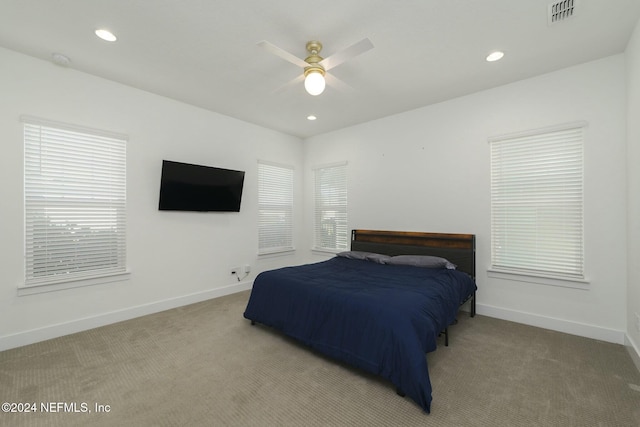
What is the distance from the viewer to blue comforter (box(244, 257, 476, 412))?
1.93 m

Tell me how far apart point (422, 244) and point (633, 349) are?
212cm

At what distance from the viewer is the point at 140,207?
3.48 m

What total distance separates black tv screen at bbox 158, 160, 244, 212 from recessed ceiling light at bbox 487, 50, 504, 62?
3.47m

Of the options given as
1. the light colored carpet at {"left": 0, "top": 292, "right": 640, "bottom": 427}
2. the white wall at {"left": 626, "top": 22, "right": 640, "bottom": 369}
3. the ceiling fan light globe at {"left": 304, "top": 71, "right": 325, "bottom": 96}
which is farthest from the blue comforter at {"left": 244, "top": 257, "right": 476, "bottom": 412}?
the ceiling fan light globe at {"left": 304, "top": 71, "right": 325, "bottom": 96}

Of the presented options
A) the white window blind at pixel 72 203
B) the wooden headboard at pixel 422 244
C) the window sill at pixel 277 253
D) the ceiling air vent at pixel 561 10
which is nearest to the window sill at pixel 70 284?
the white window blind at pixel 72 203

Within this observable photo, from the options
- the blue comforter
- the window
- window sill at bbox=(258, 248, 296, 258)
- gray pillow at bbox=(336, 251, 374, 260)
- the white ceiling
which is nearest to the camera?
the blue comforter

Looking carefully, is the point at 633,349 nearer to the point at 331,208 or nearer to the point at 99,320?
the point at 331,208

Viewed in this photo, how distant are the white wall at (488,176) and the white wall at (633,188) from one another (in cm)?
16

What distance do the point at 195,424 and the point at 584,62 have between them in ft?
15.3

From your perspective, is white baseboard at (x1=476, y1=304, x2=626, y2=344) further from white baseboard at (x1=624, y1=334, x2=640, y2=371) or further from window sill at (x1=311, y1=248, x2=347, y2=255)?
window sill at (x1=311, y1=248, x2=347, y2=255)

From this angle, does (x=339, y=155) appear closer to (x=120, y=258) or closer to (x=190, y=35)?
(x=190, y=35)

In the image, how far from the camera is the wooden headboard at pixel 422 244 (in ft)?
11.5

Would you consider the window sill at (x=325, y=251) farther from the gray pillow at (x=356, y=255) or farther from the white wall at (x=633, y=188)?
the white wall at (x=633, y=188)

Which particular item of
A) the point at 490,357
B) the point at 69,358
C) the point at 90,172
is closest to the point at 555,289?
the point at 490,357
